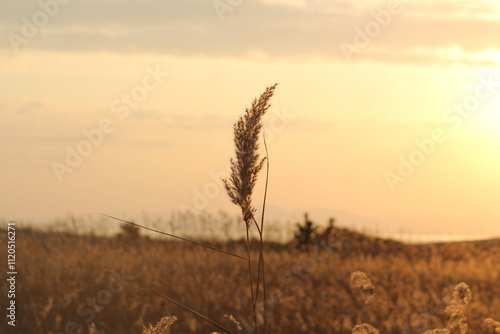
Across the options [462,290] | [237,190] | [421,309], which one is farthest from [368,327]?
[421,309]

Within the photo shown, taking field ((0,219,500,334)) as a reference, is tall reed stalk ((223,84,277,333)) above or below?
above

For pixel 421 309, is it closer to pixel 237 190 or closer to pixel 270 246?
pixel 237 190

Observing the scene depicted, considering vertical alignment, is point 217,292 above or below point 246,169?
below

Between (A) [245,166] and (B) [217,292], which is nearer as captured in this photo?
(A) [245,166]

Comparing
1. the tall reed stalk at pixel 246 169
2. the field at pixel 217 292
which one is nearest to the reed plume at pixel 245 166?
the tall reed stalk at pixel 246 169

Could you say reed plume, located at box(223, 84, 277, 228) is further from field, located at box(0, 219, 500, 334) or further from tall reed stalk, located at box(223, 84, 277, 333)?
field, located at box(0, 219, 500, 334)

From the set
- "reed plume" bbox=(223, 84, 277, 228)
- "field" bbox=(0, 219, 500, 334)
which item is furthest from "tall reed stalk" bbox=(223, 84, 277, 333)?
→ "field" bbox=(0, 219, 500, 334)

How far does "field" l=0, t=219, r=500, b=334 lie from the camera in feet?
29.8

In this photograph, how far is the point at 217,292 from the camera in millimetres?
10758

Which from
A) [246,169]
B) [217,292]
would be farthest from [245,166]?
[217,292]

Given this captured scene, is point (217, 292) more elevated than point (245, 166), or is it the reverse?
point (245, 166)

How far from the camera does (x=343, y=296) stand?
10.5 metres

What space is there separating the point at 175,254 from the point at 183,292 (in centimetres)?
379

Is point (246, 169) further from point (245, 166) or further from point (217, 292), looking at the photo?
point (217, 292)
